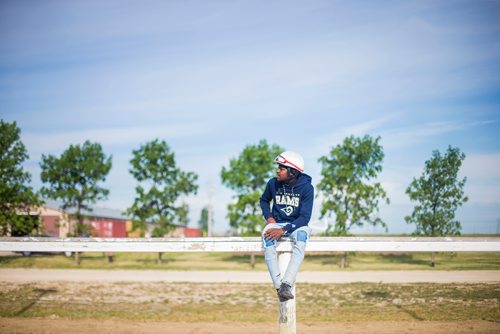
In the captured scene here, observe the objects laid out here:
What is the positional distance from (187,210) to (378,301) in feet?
90.0

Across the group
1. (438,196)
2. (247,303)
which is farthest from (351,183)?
(247,303)

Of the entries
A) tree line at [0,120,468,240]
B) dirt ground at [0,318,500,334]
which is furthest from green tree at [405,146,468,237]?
dirt ground at [0,318,500,334]

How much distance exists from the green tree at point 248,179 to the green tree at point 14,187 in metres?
16.0

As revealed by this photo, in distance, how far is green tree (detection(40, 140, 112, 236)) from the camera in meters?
38.0

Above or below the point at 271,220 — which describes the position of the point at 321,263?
below

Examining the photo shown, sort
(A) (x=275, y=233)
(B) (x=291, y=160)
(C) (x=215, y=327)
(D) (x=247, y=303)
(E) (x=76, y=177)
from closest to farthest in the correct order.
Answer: (A) (x=275, y=233) → (B) (x=291, y=160) → (C) (x=215, y=327) → (D) (x=247, y=303) → (E) (x=76, y=177)

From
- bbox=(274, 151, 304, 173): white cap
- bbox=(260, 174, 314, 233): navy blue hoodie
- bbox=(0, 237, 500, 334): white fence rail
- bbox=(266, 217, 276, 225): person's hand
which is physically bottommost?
bbox=(0, 237, 500, 334): white fence rail

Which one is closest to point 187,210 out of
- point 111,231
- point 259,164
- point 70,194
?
point 259,164

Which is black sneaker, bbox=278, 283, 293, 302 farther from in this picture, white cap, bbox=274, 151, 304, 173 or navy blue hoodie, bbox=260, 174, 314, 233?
white cap, bbox=274, 151, 304, 173

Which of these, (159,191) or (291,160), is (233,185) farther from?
(291,160)

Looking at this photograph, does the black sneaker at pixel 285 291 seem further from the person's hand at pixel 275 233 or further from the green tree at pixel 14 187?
the green tree at pixel 14 187

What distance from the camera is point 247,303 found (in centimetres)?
1184

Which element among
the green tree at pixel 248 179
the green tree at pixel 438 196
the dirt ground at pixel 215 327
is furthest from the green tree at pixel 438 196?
the dirt ground at pixel 215 327

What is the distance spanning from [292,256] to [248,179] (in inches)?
1271
